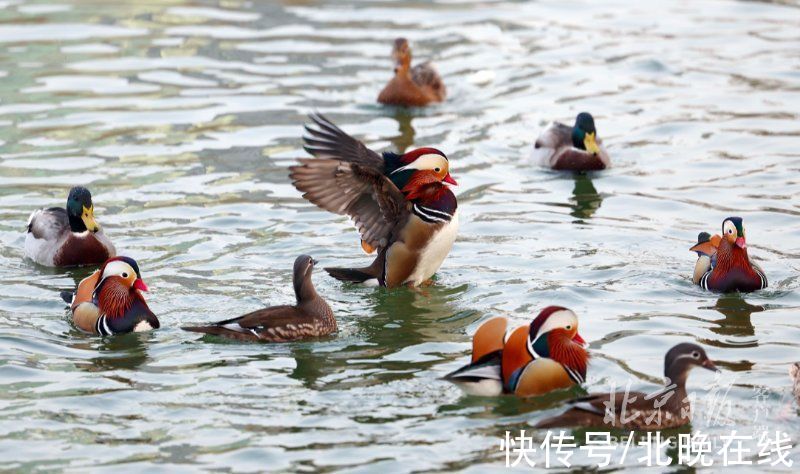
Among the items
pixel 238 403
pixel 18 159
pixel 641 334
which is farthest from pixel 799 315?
pixel 18 159

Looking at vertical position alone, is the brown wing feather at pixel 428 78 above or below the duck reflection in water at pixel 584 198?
above

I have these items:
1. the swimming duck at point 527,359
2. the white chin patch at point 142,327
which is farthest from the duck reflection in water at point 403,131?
the swimming duck at point 527,359

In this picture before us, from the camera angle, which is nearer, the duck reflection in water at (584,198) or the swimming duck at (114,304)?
the swimming duck at (114,304)

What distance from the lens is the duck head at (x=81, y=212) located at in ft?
42.3

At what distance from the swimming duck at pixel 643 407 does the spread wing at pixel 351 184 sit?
3.54 meters

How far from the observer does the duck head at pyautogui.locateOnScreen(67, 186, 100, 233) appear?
12891 millimetres

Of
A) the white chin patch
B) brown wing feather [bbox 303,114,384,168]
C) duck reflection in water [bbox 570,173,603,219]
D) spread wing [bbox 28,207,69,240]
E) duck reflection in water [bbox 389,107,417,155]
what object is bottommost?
the white chin patch

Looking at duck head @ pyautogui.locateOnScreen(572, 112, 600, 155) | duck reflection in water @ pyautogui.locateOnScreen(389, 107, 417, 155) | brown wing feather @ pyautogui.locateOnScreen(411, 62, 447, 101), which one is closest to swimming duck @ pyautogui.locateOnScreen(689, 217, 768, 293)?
duck head @ pyautogui.locateOnScreen(572, 112, 600, 155)

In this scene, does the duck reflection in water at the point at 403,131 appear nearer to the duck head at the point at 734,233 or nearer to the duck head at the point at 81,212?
the duck head at the point at 81,212

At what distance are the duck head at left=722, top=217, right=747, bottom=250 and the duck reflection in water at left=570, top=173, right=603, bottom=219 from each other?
267 cm

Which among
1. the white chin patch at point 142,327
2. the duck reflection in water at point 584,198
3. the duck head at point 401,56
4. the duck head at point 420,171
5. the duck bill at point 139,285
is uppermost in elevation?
the duck head at point 401,56

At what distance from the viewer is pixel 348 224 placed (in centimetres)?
1406

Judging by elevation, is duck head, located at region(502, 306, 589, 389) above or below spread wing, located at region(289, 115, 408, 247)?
below

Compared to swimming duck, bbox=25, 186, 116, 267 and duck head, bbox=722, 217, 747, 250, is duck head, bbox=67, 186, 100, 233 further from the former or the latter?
duck head, bbox=722, 217, 747, 250
